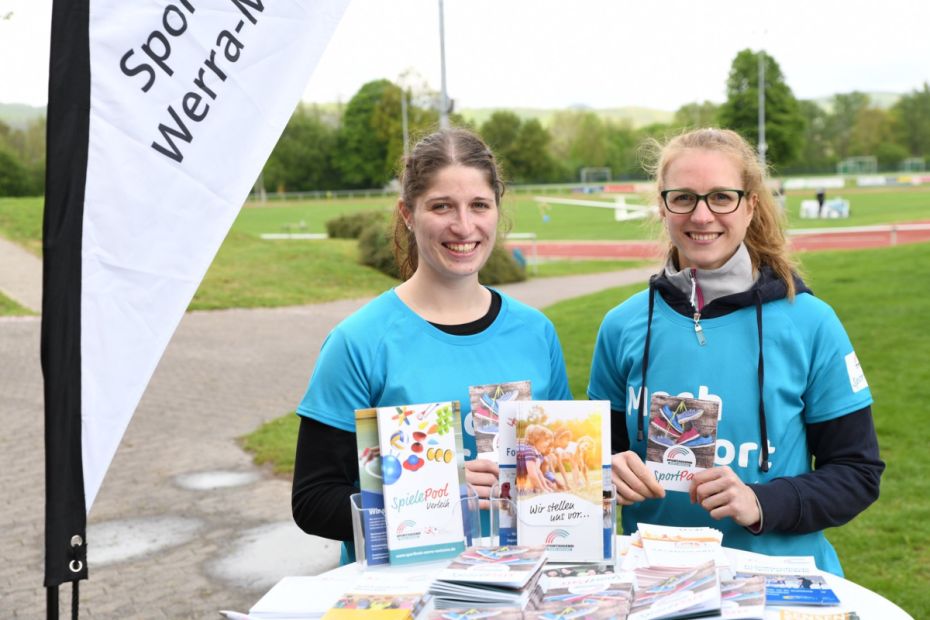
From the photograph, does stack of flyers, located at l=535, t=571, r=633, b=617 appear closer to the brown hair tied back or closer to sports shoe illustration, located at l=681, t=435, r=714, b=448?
sports shoe illustration, located at l=681, t=435, r=714, b=448

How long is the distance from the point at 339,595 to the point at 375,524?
19 centimetres

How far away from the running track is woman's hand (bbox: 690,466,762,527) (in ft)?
84.1

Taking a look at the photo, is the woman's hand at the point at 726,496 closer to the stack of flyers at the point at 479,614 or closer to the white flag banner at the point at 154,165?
the stack of flyers at the point at 479,614

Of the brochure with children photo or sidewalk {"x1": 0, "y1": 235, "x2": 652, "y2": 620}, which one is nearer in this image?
the brochure with children photo

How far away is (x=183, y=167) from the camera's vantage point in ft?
6.68

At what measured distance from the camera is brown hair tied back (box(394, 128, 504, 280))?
111 inches

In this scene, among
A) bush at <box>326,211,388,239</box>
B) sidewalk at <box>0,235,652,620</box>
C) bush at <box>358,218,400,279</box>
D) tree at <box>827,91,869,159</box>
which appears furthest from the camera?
tree at <box>827,91,869,159</box>

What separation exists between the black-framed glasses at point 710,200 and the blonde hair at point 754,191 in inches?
3.3

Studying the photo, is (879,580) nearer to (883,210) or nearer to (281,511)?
(281,511)

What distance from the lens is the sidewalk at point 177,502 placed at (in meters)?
5.57

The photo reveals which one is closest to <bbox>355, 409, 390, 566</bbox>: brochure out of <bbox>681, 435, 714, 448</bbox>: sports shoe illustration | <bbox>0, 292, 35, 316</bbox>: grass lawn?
<bbox>681, 435, 714, 448</bbox>: sports shoe illustration

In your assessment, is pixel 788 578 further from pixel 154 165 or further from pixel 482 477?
pixel 154 165

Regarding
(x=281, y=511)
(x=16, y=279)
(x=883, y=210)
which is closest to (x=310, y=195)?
(x=883, y=210)

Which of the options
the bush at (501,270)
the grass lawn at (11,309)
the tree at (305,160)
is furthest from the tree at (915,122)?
the grass lawn at (11,309)
